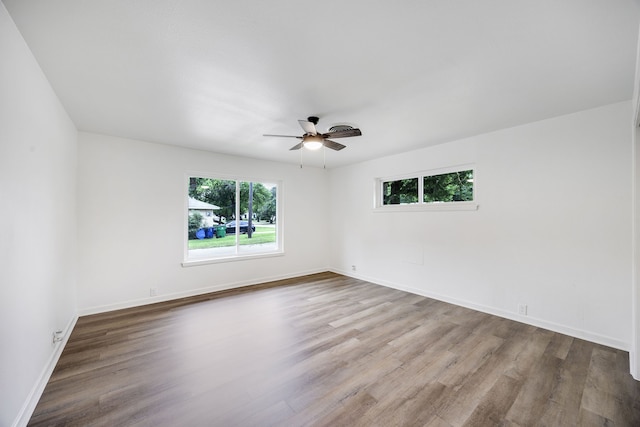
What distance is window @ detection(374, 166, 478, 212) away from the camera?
3844 mm

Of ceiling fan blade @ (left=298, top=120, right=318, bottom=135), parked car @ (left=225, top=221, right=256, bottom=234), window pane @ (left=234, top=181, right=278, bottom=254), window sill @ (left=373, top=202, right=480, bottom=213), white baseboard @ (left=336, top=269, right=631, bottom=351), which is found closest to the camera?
ceiling fan blade @ (left=298, top=120, right=318, bottom=135)

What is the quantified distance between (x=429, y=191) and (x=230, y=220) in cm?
359

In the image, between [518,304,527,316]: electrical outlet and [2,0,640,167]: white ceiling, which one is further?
[518,304,527,316]: electrical outlet

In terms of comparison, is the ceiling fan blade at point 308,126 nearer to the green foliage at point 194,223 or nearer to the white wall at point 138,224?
the white wall at point 138,224

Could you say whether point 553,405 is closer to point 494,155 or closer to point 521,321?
point 521,321

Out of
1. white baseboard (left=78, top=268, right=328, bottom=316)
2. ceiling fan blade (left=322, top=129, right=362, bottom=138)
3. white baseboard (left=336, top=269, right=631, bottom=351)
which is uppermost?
ceiling fan blade (left=322, top=129, right=362, bottom=138)

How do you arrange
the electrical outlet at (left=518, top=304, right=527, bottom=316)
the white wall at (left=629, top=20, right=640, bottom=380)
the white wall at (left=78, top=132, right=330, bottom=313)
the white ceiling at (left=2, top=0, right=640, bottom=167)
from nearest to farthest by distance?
the white ceiling at (left=2, top=0, right=640, bottom=167) < the white wall at (left=629, top=20, right=640, bottom=380) < the electrical outlet at (left=518, top=304, right=527, bottom=316) < the white wall at (left=78, top=132, right=330, bottom=313)

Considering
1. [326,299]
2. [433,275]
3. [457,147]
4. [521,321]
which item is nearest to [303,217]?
[326,299]

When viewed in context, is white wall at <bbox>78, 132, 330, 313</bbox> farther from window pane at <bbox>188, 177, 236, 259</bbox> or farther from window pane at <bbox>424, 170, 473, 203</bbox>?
window pane at <bbox>424, 170, 473, 203</bbox>

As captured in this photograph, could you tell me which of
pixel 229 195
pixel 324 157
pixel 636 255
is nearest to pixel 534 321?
pixel 636 255

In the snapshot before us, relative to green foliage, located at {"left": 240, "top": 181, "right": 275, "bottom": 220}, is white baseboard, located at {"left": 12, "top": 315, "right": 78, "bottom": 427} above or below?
below

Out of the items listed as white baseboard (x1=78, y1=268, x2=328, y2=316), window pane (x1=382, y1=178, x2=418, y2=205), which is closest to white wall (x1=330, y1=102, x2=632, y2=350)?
window pane (x1=382, y1=178, x2=418, y2=205)

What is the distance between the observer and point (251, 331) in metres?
3.00

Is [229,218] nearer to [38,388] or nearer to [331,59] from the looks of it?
[38,388]
